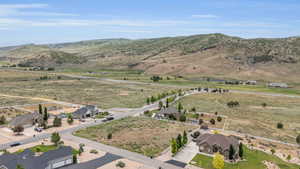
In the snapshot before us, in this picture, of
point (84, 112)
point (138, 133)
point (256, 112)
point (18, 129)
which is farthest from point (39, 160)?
point (256, 112)

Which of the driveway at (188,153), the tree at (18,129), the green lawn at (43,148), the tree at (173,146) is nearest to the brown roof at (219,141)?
Answer: the driveway at (188,153)

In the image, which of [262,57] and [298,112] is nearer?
[298,112]

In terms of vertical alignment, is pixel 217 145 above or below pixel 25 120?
below

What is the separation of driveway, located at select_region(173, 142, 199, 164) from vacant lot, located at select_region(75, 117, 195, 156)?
3.82 metres

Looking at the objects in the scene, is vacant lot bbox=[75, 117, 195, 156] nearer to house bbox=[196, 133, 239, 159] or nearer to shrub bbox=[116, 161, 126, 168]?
shrub bbox=[116, 161, 126, 168]

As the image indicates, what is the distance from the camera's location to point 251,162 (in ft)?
127

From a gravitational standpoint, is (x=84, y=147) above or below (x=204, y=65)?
below

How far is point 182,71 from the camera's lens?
191875mm

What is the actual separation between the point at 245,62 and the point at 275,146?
6258 inches

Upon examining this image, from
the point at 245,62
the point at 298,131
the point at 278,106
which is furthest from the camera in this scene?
the point at 245,62

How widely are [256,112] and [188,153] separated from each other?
144ft

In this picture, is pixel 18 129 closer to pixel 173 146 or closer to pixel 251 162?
pixel 173 146

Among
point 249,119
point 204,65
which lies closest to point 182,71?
point 204,65

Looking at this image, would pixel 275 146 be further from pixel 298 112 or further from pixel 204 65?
pixel 204 65
